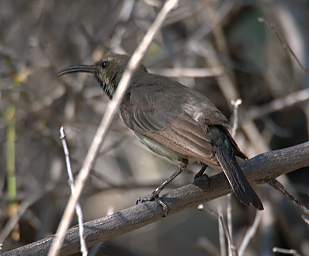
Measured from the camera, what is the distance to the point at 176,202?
4.00 meters

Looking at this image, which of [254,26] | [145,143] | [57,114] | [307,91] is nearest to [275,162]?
[145,143]

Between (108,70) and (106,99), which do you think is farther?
(106,99)

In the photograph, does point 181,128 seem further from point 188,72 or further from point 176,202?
point 188,72

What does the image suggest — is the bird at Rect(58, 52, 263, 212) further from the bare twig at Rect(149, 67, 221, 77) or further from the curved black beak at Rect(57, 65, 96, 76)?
the bare twig at Rect(149, 67, 221, 77)

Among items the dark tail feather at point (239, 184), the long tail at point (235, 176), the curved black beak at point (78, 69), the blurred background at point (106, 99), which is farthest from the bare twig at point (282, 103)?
the dark tail feather at point (239, 184)

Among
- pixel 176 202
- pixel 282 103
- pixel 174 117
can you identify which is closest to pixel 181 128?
pixel 174 117

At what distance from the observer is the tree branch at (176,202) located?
3576 millimetres

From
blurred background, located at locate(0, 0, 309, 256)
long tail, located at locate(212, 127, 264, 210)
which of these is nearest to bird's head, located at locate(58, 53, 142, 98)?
blurred background, located at locate(0, 0, 309, 256)

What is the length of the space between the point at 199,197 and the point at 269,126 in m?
3.01

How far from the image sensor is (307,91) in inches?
253

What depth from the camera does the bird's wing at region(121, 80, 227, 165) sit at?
4523 mm

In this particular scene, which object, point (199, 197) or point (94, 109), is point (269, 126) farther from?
point (199, 197)

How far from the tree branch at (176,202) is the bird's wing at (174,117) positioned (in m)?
0.25

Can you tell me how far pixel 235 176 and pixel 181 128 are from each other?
697 mm
